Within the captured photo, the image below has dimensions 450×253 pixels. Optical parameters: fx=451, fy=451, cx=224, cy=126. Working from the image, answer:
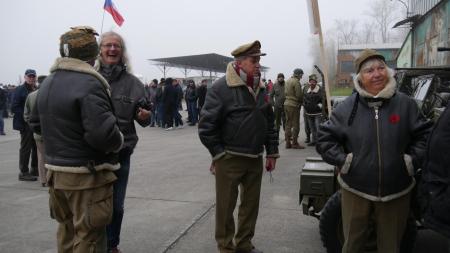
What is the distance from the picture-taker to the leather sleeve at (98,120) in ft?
9.18

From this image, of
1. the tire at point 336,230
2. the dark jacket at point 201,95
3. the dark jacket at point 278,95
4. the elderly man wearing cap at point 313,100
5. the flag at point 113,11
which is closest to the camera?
the tire at point 336,230

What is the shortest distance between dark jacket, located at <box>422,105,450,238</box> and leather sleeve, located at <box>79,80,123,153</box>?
1.87 meters

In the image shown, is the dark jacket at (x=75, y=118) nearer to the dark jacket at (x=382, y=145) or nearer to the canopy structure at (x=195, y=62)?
the dark jacket at (x=382, y=145)

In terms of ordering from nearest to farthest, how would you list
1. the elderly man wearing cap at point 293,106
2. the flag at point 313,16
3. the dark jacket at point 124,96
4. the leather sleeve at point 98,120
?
the leather sleeve at point 98,120, the dark jacket at point 124,96, the flag at point 313,16, the elderly man wearing cap at point 293,106

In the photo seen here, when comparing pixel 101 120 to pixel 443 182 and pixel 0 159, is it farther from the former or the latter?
pixel 0 159

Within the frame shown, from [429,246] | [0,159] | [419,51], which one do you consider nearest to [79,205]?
[429,246]

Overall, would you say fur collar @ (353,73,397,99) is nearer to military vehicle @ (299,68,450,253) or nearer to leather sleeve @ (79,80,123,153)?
military vehicle @ (299,68,450,253)

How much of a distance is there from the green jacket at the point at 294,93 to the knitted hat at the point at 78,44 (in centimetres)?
809

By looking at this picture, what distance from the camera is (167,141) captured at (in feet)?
41.7

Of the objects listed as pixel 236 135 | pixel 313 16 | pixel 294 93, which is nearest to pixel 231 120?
pixel 236 135

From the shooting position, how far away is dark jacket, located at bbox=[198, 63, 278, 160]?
3.83 m

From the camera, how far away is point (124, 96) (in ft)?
12.4

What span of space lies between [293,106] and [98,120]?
8.28 metres

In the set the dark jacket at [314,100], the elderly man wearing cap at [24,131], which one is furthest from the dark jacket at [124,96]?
the dark jacket at [314,100]
